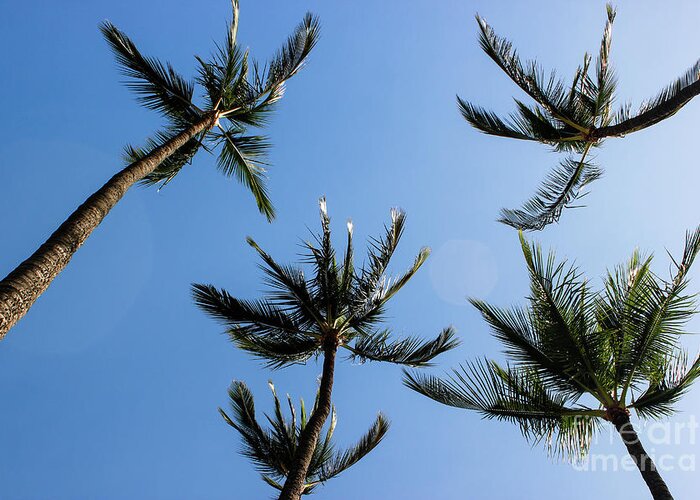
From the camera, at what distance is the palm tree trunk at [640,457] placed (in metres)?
6.61

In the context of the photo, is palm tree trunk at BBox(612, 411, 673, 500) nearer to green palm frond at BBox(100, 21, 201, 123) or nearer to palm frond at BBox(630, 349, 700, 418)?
palm frond at BBox(630, 349, 700, 418)

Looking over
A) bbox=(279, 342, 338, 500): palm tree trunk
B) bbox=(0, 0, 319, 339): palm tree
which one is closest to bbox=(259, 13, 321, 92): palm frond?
bbox=(0, 0, 319, 339): palm tree

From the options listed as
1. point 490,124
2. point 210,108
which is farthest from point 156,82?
point 490,124

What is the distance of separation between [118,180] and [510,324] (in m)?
5.64

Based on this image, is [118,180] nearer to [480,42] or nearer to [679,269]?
[480,42]

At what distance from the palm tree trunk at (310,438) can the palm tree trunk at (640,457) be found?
4.27 m

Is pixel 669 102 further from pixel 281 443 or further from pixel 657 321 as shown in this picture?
pixel 281 443

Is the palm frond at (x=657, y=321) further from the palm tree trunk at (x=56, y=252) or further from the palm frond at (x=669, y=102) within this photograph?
the palm tree trunk at (x=56, y=252)

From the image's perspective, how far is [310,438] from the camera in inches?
301

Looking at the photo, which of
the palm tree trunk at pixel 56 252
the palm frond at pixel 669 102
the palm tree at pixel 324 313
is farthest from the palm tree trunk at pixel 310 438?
the palm frond at pixel 669 102

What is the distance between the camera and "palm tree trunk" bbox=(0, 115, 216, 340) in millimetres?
3744

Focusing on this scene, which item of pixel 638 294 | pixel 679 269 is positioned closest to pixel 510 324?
pixel 638 294

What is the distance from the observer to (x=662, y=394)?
7.47 metres

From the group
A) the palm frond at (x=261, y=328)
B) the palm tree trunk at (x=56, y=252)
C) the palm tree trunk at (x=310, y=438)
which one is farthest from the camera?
the palm frond at (x=261, y=328)
